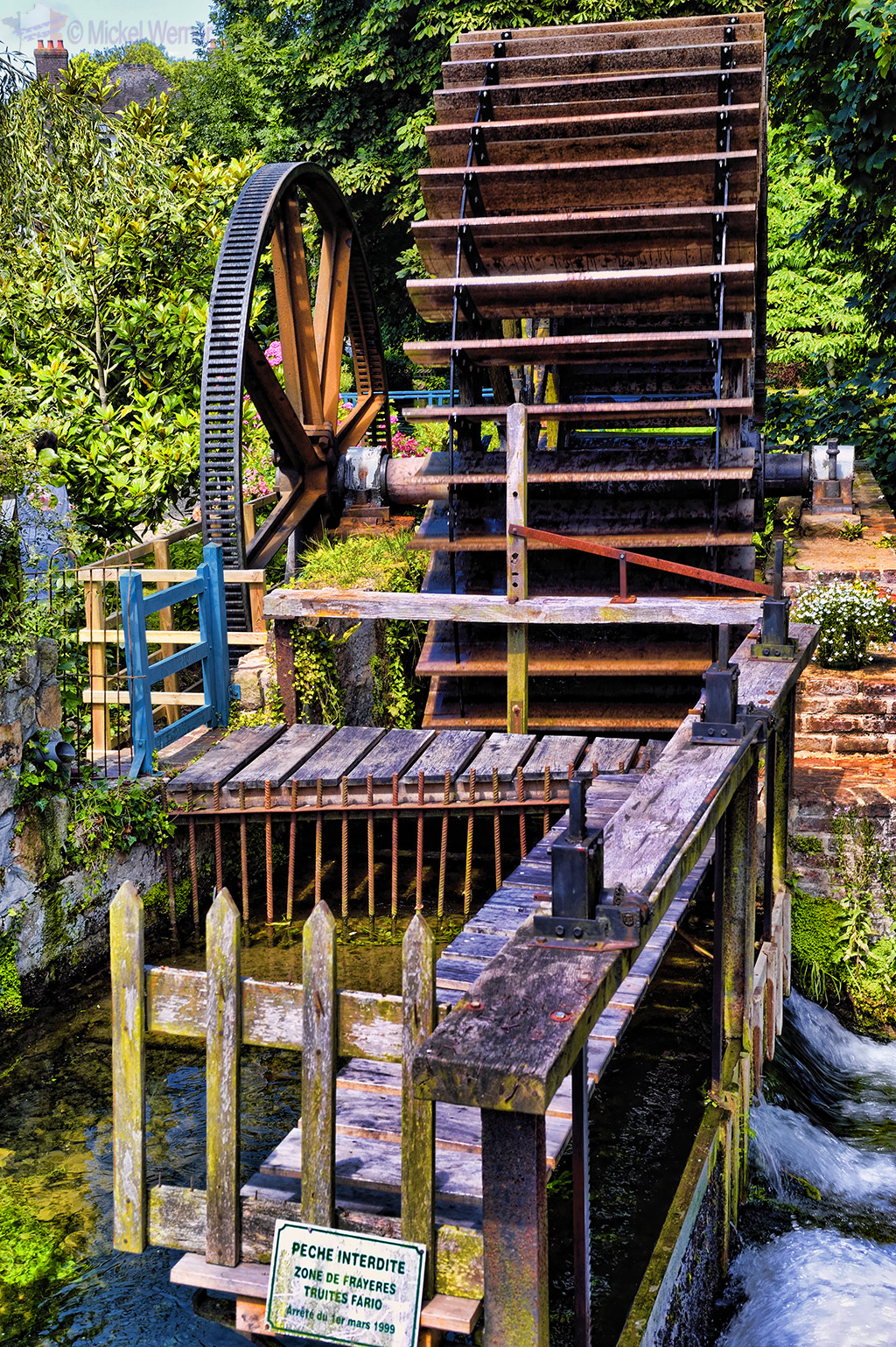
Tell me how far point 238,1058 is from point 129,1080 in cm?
24

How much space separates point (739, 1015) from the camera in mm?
4098

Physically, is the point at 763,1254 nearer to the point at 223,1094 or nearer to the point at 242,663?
the point at 223,1094

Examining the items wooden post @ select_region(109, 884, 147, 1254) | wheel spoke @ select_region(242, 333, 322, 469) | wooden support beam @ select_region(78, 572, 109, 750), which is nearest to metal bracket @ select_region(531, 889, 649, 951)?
wooden post @ select_region(109, 884, 147, 1254)

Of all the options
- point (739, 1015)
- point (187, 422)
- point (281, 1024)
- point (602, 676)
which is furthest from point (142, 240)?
point (281, 1024)

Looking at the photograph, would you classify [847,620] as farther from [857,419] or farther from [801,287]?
[801,287]

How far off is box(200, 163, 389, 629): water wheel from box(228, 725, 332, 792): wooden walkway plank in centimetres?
90

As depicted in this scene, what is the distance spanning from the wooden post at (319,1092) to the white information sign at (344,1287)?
49 millimetres

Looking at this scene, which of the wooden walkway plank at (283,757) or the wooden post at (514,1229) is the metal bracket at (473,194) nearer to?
the wooden walkway plank at (283,757)

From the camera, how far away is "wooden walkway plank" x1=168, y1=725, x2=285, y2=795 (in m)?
6.23

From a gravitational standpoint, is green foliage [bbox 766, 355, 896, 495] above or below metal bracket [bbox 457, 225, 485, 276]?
below

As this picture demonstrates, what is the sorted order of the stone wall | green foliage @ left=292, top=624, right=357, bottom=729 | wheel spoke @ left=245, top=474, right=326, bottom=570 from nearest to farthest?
the stone wall
green foliage @ left=292, top=624, right=357, bottom=729
wheel spoke @ left=245, top=474, right=326, bottom=570

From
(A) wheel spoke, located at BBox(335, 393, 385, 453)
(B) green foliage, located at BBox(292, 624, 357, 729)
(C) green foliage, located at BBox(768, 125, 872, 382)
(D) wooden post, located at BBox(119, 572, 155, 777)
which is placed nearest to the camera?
(D) wooden post, located at BBox(119, 572, 155, 777)

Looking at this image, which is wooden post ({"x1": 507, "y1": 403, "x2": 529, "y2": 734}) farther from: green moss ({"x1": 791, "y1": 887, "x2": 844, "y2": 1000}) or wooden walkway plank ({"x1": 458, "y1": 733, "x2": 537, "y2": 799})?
green moss ({"x1": 791, "y1": 887, "x2": 844, "y2": 1000})

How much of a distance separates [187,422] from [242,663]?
2818 millimetres
